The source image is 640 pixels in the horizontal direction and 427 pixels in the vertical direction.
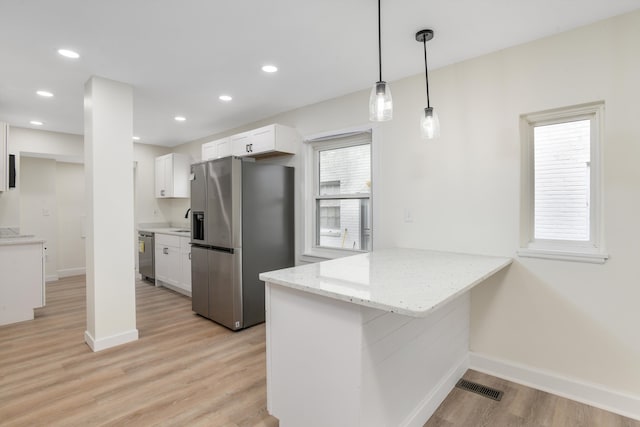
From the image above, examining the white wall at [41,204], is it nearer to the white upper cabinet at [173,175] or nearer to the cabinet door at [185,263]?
the white upper cabinet at [173,175]

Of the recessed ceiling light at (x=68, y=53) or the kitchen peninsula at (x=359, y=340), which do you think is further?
the recessed ceiling light at (x=68, y=53)

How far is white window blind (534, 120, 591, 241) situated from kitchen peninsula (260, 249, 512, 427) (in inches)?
28.8

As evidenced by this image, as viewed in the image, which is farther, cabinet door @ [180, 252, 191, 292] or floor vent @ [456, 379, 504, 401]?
cabinet door @ [180, 252, 191, 292]

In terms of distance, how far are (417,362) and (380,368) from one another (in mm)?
444

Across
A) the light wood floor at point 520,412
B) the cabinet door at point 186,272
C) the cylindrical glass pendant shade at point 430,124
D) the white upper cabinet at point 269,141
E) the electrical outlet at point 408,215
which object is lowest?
the light wood floor at point 520,412

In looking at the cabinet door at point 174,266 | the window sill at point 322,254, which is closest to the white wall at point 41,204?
the cabinet door at point 174,266

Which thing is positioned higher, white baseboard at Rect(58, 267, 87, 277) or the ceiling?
the ceiling

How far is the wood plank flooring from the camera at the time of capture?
1944mm

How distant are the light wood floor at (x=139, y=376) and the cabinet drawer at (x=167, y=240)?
4.06ft

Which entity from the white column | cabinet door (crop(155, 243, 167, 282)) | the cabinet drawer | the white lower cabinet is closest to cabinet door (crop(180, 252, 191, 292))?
the white lower cabinet

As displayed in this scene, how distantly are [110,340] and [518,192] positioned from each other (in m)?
3.67

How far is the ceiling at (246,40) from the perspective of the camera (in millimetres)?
1924

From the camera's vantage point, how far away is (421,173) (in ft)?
9.23

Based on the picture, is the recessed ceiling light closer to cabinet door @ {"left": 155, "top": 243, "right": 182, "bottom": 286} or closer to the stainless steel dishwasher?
cabinet door @ {"left": 155, "top": 243, "right": 182, "bottom": 286}
